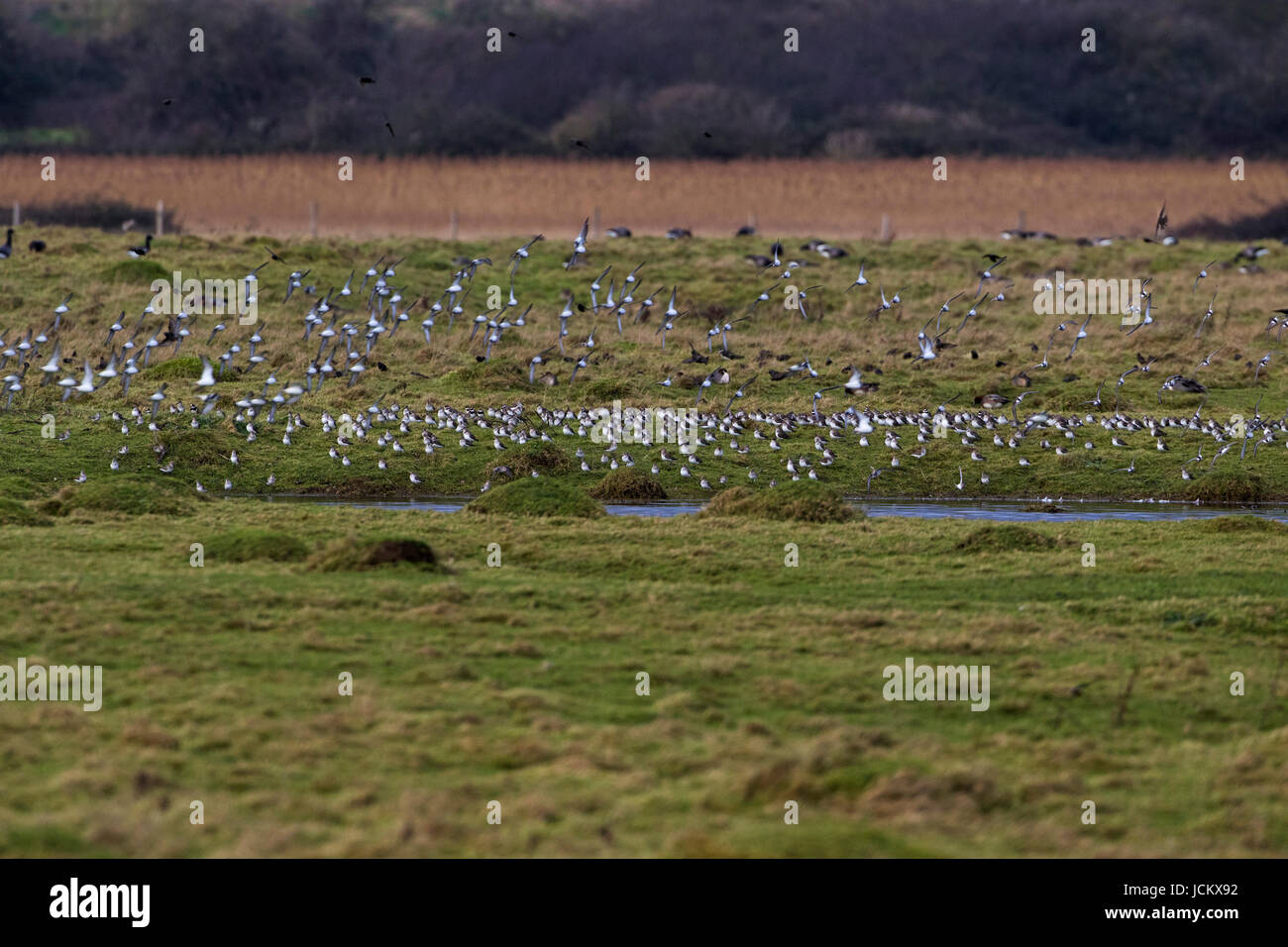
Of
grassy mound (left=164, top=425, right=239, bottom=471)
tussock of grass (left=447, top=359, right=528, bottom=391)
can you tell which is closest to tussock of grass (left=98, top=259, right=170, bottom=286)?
tussock of grass (left=447, top=359, right=528, bottom=391)

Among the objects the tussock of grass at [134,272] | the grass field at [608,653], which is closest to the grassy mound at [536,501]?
the grass field at [608,653]

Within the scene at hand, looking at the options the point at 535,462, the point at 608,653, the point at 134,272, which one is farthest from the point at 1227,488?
the point at 134,272

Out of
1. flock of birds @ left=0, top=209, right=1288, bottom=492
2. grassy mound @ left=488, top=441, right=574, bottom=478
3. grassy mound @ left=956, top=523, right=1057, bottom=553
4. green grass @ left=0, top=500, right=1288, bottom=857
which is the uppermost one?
flock of birds @ left=0, top=209, right=1288, bottom=492

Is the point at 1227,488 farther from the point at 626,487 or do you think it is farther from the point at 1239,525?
the point at 626,487

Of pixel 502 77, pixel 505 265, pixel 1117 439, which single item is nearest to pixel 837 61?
pixel 502 77

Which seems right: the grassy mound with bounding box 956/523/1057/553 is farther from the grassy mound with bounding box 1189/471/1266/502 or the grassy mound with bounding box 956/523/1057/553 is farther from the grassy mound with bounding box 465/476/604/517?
the grassy mound with bounding box 1189/471/1266/502
